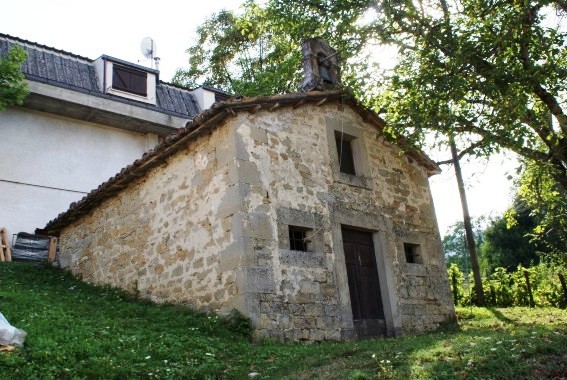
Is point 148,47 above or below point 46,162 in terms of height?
above

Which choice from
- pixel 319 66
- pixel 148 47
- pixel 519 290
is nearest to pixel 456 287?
pixel 519 290

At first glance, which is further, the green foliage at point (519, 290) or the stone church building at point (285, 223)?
the green foliage at point (519, 290)

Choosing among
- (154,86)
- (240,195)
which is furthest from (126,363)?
(154,86)

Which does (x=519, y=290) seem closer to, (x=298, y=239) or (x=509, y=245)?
(x=298, y=239)

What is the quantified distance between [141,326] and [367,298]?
4056 millimetres

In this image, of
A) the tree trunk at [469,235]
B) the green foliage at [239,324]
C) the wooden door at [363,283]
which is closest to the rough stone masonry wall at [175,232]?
the green foliage at [239,324]

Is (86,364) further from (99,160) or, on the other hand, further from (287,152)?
(99,160)

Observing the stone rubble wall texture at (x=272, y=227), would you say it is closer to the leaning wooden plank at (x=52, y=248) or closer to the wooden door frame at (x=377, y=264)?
the wooden door frame at (x=377, y=264)

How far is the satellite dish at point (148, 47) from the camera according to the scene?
19.0 meters

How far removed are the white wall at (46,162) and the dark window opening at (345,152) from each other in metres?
8.37

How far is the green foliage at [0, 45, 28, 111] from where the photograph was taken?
41.7 feet

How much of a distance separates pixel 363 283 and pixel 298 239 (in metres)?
1.60

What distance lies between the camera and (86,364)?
5.45 metres

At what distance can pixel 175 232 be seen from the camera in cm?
943
